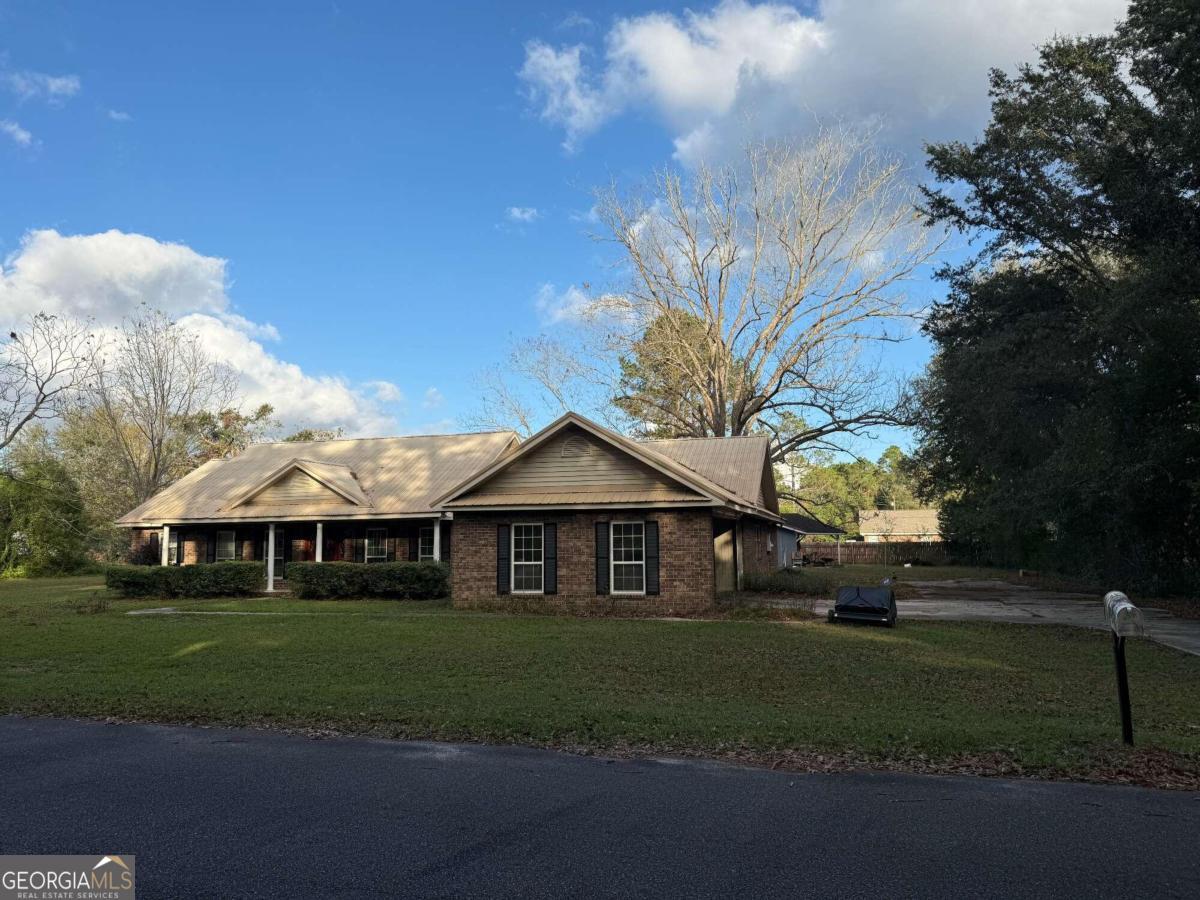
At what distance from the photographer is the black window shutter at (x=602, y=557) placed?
809 inches

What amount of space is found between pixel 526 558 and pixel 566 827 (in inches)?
637

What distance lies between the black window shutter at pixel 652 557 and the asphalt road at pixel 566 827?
13151 millimetres

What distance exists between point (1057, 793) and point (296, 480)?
24778mm

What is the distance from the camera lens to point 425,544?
89.7 feet

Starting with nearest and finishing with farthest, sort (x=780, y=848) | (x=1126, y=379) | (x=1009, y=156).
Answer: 1. (x=780, y=848)
2. (x=1126, y=379)
3. (x=1009, y=156)

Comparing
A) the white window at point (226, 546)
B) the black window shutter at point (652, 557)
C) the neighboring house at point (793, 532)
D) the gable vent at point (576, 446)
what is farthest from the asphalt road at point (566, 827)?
the neighboring house at point (793, 532)

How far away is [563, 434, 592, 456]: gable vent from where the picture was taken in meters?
21.2

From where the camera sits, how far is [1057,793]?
5969mm

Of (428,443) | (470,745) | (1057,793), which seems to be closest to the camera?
(1057,793)

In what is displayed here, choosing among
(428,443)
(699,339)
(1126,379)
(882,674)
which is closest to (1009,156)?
(1126,379)

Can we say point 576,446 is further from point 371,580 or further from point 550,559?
point 371,580

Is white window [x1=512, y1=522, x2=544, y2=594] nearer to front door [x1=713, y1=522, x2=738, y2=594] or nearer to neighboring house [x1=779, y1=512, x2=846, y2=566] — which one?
front door [x1=713, y1=522, x2=738, y2=594]

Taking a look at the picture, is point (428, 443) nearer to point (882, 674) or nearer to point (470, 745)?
point (882, 674)

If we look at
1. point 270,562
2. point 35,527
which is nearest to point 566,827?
point 270,562
